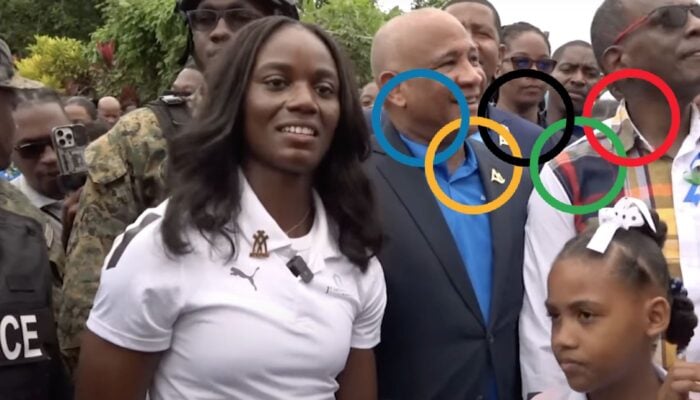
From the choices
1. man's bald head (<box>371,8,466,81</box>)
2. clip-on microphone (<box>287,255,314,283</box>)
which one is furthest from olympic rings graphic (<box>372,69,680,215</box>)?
clip-on microphone (<box>287,255,314,283</box>)

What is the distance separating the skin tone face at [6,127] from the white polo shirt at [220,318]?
0.75 m

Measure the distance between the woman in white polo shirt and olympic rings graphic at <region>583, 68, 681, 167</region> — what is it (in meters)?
0.65

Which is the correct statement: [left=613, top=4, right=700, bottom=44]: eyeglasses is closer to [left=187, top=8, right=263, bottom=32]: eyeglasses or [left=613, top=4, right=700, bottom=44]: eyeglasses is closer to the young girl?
the young girl

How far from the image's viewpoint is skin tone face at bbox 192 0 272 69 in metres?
3.24

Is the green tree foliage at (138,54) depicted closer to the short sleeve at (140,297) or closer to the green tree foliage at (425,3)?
the green tree foliage at (425,3)

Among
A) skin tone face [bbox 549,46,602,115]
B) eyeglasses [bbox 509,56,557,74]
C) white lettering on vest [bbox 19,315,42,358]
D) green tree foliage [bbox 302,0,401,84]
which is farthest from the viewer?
green tree foliage [bbox 302,0,401,84]

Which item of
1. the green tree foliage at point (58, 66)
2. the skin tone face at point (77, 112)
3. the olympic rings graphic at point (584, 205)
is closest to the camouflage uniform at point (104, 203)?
the olympic rings graphic at point (584, 205)

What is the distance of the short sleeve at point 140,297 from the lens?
7.90ft

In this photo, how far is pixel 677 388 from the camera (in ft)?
8.38

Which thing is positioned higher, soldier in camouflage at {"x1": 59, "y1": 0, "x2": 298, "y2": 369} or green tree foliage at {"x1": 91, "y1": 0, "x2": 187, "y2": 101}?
soldier in camouflage at {"x1": 59, "y1": 0, "x2": 298, "y2": 369}

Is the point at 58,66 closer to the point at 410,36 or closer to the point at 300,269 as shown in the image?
the point at 410,36

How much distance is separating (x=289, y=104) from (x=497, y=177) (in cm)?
89

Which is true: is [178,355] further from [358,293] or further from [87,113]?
[87,113]

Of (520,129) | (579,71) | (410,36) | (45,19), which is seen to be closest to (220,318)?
(410,36)
